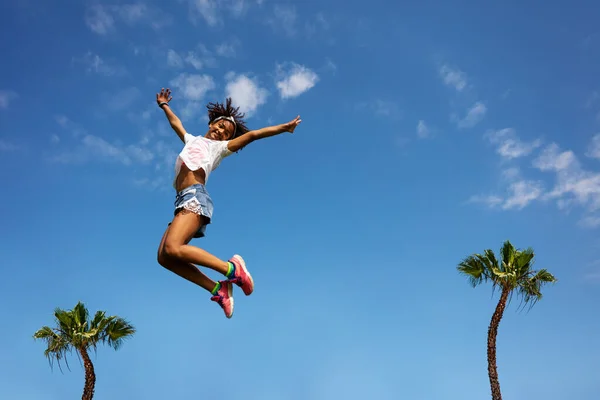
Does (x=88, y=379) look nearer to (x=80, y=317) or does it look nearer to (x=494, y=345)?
(x=80, y=317)

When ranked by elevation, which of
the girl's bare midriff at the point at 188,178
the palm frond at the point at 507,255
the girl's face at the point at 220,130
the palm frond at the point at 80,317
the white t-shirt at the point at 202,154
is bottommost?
the girl's bare midriff at the point at 188,178

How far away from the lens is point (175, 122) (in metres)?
5.76

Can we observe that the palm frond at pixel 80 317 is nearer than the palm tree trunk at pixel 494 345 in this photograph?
No

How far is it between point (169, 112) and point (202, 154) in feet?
3.37

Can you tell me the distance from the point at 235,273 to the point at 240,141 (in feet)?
4.33

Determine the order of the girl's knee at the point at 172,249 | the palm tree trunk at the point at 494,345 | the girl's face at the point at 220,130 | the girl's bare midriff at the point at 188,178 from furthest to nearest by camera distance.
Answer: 1. the palm tree trunk at the point at 494,345
2. the girl's face at the point at 220,130
3. the girl's bare midriff at the point at 188,178
4. the girl's knee at the point at 172,249

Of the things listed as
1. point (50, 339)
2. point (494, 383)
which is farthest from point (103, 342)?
point (494, 383)

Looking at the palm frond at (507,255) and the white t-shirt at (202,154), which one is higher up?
the palm frond at (507,255)

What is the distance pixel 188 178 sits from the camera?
5.03 metres

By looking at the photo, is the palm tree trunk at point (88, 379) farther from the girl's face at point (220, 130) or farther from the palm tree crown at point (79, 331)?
the girl's face at point (220, 130)

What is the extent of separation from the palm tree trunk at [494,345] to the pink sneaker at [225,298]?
14319 mm

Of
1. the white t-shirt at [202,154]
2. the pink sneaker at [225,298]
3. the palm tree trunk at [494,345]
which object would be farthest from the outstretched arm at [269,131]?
the palm tree trunk at [494,345]

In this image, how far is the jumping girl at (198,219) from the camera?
459cm

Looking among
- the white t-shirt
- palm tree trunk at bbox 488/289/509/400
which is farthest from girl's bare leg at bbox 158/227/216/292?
palm tree trunk at bbox 488/289/509/400
